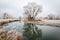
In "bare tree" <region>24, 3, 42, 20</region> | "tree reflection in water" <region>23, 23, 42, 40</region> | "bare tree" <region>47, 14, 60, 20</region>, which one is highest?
"bare tree" <region>24, 3, 42, 20</region>

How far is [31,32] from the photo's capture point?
164 cm

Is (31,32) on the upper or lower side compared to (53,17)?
lower

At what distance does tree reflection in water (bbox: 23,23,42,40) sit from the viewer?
5.32 feet

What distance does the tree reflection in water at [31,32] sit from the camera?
1.62 meters

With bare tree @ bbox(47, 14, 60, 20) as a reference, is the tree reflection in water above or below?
below

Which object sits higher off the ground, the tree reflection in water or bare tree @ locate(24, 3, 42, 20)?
bare tree @ locate(24, 3, 42, 20)

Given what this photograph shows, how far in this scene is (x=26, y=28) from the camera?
1.66m

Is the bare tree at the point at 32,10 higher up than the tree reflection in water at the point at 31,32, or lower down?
higher up

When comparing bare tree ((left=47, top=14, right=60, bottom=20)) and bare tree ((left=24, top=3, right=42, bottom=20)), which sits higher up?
bare tree ((left=24, top=3, right=42, bottom=20))

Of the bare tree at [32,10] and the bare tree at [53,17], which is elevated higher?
the bare tree at [32,10]

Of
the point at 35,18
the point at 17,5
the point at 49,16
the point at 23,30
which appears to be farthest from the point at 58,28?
the point at 17,5

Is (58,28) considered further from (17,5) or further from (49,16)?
(17,5)

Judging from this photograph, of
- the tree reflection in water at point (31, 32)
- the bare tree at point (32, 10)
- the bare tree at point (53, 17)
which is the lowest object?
the tree reflection in water at point (31, 32)

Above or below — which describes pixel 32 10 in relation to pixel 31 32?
above
